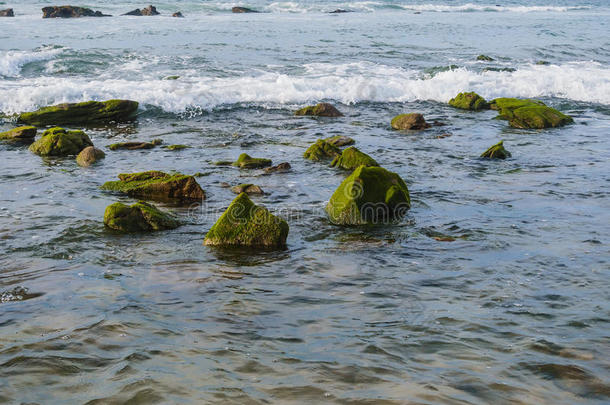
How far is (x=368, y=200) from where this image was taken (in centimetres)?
870

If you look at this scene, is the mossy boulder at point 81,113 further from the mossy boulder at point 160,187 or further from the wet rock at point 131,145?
the mossy boulder at point 160,187

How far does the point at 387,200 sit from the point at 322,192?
1.72m

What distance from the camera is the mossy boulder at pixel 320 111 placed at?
17.0 metres

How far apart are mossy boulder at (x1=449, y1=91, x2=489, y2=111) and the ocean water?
38cm

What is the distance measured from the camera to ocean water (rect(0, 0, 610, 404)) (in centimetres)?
456

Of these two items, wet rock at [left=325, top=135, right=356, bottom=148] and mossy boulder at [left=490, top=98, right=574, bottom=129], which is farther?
mossy boulder at [left=490, top=98, right=574, bottom=129]

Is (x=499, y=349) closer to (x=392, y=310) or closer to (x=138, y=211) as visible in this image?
(x=392, y=310)

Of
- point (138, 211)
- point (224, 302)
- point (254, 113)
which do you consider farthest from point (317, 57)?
point (224, 302)

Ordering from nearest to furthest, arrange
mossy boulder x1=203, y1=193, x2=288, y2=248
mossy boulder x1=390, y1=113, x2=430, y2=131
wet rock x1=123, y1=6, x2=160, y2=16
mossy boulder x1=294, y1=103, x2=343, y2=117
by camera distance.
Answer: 1. mossy boulder x1=203, y1=193, x2=288, y2=248
2. mossy boulder x1=390, y1=113, x2=430, y2=131
3. mossy boulder x1=294, y1=103, x2=343, y2=117
4. wet rock x1=123, y1=6, x2=160, y2=16

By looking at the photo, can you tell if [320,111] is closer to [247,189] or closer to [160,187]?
[247,189]

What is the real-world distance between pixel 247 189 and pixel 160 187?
146cm

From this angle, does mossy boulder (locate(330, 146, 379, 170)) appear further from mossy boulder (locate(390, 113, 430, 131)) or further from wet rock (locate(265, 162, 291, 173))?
mossy boulder (locate(390, 113, 430, 131))

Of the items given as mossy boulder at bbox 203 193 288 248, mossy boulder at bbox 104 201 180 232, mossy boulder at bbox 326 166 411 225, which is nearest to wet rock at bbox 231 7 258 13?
mossy boulder at bbox 326 166 411 225

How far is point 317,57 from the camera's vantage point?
26078 mm
